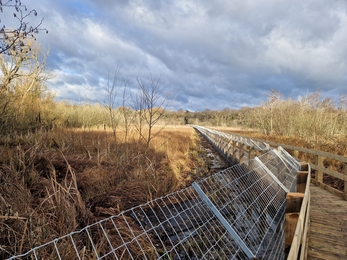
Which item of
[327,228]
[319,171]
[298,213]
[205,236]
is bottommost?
[205,236]

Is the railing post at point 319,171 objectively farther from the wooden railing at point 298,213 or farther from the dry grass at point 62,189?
the dry grass at point 62,189

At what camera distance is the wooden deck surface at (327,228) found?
122 inches

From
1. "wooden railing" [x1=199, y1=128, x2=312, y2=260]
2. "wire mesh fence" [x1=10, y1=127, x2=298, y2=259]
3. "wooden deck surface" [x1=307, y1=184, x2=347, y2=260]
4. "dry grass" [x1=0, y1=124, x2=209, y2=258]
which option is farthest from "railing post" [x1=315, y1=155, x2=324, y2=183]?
"dry grass" [x1=0, y1=124, x2=209, y2=258]

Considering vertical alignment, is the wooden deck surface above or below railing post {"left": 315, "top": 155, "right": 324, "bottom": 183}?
below

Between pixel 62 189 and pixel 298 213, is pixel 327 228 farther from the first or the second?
pixel 62 189

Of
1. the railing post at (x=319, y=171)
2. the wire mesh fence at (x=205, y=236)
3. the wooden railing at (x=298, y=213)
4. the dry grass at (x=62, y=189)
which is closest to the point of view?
the wooden railing at (x=298, y=213)

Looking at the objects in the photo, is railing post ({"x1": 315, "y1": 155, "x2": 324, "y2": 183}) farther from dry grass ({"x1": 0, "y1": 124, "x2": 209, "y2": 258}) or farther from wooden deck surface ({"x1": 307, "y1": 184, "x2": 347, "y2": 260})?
dry grass ({"x1": 0, "y1": 124, "x2": 209, "y2": 258})

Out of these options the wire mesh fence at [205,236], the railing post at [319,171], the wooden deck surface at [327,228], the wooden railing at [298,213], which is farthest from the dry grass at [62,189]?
the railing post at [319,171]

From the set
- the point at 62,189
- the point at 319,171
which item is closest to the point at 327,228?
the point at 319,171

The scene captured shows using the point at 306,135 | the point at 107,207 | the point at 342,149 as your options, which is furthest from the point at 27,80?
the point at 306,135

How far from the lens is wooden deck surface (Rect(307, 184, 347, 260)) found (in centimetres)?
311

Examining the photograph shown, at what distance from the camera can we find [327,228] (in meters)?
3.79

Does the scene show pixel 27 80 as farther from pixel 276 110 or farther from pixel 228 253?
pixel 276 110

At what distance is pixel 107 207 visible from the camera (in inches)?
195
